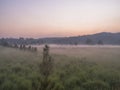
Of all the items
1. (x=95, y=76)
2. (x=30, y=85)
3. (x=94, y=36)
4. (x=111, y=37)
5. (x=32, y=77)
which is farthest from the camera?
(x=94, y=36)

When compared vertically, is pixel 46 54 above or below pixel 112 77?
above

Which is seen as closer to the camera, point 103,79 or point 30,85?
point 30,85

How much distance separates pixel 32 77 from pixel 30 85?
1.52m

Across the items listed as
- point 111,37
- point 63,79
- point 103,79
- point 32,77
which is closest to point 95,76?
point 103,79

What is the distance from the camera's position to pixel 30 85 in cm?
1169

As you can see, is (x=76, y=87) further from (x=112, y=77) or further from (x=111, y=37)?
(x=111, y=37)

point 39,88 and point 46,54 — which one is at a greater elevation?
point 46,54

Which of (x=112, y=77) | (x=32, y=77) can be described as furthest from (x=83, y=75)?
(x=32, y=77)

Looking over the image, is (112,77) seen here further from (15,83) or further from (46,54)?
(15,83)

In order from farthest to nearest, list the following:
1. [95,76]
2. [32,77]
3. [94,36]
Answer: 1. [94,36]
2. [95,76]
3. [32,77]

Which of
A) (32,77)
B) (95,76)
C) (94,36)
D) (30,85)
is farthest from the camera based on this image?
(94,36)

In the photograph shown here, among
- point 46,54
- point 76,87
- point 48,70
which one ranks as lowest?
point 76,87

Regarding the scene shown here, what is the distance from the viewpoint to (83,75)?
13852 mm

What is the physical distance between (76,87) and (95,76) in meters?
2.76
